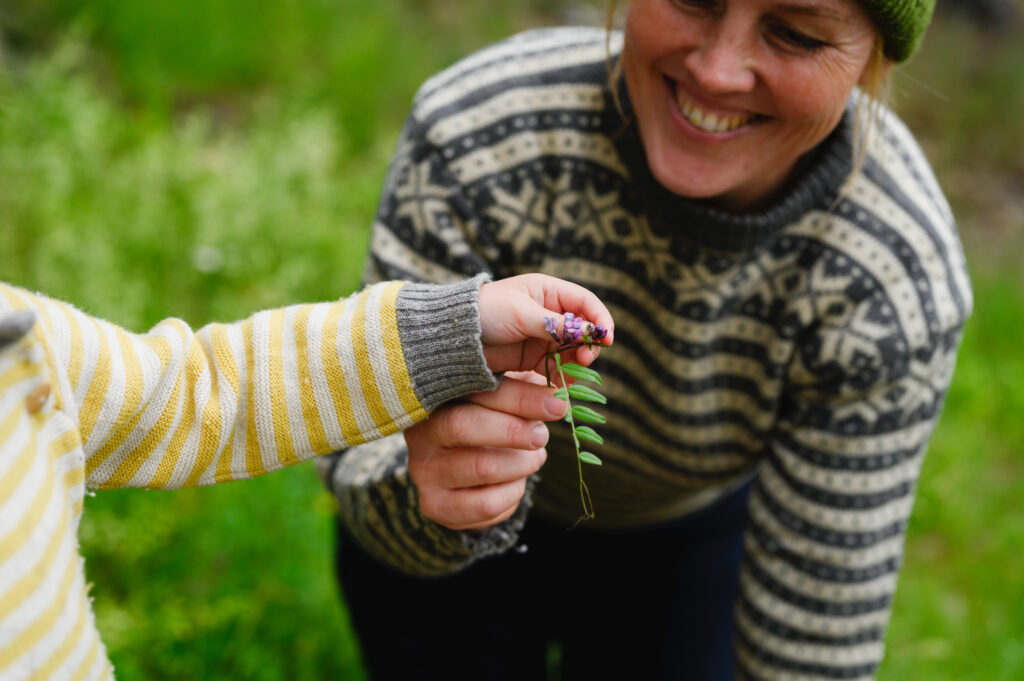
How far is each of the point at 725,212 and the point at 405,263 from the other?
56cm

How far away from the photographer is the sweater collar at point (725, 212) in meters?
1.55

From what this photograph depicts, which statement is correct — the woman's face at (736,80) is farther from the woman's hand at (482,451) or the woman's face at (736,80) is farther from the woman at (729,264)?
the woman's hand at (482,451)

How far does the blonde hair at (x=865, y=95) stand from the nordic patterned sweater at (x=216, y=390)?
26.7 inches

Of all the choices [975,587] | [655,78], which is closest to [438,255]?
[655,78]

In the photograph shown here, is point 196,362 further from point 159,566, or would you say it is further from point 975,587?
point 975,587

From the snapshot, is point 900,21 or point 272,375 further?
point 900,21

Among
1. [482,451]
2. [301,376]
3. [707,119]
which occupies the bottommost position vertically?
[482,451]

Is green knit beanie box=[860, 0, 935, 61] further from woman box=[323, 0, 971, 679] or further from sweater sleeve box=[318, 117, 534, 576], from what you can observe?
sweater sleeve box=[318, 117, 534, 576]

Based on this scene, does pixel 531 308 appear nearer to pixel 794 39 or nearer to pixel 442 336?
pixel 442 336

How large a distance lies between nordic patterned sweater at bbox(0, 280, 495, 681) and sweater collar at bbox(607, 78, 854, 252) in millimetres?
568

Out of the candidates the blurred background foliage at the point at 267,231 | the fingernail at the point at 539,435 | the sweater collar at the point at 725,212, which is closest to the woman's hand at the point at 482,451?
the fingernail at the point at 539,435

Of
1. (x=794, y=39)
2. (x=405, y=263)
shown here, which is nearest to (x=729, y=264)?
(x=794, y=39)

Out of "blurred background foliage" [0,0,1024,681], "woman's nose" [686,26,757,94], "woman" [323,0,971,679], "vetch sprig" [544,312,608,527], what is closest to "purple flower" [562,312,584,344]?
"vetch sprig" [544,312,608,527]

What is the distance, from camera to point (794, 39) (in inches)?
55.8
